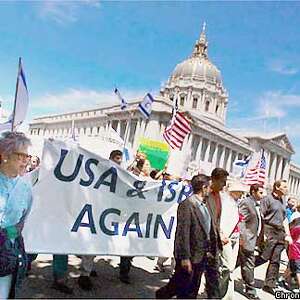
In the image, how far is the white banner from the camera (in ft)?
15.2

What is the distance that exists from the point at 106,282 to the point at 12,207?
3.19 meters

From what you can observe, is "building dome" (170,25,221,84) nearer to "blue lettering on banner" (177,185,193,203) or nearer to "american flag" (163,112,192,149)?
"american flag" (163,112,192,149)

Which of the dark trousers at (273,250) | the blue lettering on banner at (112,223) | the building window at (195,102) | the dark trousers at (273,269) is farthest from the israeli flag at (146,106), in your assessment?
the building window at (195,102)

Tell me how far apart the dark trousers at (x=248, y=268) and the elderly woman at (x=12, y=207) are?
13.2 feet

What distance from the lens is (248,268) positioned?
20.7 feet

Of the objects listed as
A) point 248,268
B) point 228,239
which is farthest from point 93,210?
point 248,268

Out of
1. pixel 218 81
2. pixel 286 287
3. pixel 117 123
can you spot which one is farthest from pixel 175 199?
pixel 218 81

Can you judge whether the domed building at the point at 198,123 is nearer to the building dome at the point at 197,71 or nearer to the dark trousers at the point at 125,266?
the building dome at the point at 197,71

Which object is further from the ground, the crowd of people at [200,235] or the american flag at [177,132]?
the american flag at [177,132]

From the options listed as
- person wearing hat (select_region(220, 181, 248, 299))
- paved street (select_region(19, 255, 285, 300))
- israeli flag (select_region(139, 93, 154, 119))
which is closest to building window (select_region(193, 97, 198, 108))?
israeli flag (select_region(139, 93, 154, 119))

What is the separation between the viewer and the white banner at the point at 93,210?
4621mm

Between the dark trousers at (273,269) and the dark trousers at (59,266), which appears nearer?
the dark trousers at (59,266)

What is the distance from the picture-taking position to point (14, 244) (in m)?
2.92

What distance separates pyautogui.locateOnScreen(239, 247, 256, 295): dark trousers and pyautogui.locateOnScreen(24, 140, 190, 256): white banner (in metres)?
1.29
